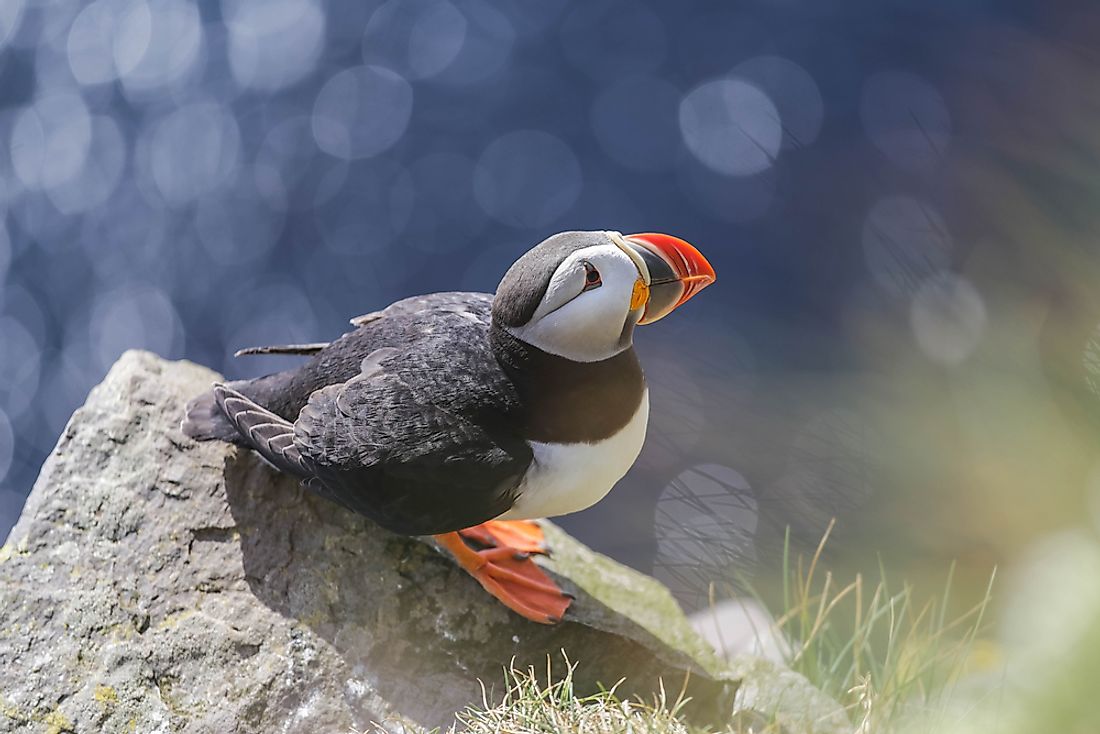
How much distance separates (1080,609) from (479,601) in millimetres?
2718

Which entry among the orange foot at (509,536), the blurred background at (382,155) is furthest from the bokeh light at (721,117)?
the orange foot at (509,536)

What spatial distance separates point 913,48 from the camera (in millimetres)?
6527

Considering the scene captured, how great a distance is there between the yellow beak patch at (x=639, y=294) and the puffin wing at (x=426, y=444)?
1.36 ft

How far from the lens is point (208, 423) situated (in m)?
3.38

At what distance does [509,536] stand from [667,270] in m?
1.34

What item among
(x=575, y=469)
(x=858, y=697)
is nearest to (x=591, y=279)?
(x=575, y=469)

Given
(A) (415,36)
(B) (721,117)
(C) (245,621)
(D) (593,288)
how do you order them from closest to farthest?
(D) (593,288) → (C) (245,621) → (B) (721,117) → (A) (415,36)

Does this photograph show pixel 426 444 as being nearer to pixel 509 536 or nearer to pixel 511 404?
pixel 511 404

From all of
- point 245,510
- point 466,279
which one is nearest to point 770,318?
point 245,510

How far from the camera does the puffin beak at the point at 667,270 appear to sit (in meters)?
2.77

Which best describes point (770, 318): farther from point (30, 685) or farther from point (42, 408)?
point (42, 408)

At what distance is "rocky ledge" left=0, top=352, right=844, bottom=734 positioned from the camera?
2.96 m

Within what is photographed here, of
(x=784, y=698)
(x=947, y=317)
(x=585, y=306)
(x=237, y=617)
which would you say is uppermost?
(x=947, y=317)

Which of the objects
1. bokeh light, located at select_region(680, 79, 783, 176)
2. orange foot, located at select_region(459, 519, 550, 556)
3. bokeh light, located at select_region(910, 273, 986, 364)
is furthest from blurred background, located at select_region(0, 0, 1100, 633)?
bokeh light, located at select_region(910, 273, 986, 364)
